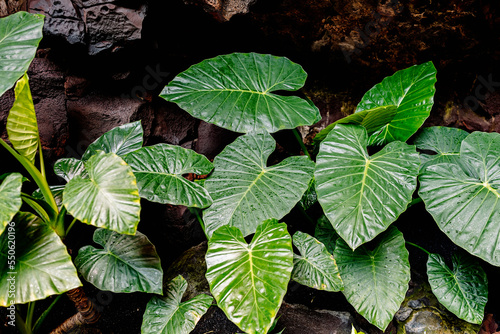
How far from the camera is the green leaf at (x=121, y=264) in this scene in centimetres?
146

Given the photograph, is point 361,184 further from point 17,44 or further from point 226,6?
point 17,44

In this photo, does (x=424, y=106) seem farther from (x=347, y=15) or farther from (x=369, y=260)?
(x=369, y=260)

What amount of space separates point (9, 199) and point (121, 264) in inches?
20.4

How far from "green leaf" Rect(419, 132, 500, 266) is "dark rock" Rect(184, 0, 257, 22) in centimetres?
129

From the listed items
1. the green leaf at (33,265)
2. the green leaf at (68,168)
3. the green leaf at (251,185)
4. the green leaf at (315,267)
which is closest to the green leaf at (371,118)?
the green leaf at (251,185)

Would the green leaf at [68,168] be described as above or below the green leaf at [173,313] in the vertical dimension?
above

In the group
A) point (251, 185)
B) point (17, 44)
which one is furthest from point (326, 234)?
point (17, 44)

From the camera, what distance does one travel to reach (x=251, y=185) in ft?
5.33

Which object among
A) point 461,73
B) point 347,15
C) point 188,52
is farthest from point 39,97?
point 461,73

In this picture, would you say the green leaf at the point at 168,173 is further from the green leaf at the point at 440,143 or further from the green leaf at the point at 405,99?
the green leaf at the point at 440,143

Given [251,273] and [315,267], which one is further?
[315,267]

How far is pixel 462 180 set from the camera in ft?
5.03

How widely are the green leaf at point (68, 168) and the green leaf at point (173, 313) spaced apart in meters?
0.67

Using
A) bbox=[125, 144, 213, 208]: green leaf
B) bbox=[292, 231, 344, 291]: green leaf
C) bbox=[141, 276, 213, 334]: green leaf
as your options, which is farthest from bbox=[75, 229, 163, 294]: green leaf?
bbox=[292, 231, 344, 291]: green leaf
